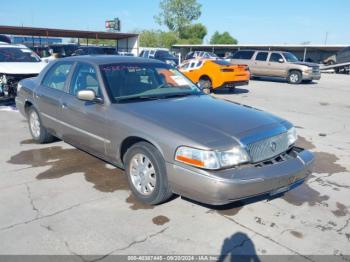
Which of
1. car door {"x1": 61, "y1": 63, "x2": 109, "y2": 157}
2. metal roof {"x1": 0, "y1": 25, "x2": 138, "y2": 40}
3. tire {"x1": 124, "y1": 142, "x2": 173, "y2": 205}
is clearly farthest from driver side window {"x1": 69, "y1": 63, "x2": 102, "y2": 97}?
metal roof {"x1": 0, "y1": 25, "x2": 138, "y2": 40}

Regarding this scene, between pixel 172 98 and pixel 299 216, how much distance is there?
82.8 inches

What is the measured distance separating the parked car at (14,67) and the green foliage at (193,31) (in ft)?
240

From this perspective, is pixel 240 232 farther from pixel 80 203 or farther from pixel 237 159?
pixel 80 203

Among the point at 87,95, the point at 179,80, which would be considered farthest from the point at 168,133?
the point at 179,80

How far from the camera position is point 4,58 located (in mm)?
10758

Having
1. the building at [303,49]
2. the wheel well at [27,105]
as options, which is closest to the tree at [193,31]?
the building at [303,49]

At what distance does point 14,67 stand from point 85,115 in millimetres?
6588

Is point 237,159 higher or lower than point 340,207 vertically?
higher

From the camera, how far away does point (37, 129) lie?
20.4ft

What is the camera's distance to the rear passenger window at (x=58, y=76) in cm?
531

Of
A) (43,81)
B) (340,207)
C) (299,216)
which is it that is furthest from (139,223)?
(43,81)

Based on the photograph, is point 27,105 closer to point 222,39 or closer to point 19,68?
point 19,68

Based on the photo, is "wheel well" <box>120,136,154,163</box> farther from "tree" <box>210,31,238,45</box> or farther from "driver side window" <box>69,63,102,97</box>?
"tree" <box>210,31,238,45</box>

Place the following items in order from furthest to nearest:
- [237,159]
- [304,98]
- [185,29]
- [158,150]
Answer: [185,29], [304,98], [158,150], [237,159]
